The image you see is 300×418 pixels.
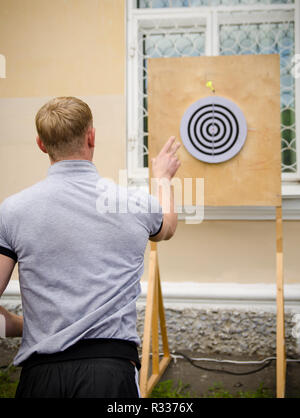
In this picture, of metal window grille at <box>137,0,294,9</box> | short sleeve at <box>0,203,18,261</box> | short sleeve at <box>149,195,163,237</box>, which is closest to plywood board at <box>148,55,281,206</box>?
metal window grille at <box>137,0,294,9</box>

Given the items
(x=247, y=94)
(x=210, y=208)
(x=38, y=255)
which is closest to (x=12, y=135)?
(x=210, y=208)

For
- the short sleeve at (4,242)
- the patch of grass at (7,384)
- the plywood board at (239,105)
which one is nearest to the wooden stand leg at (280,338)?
the plywood board at (239,105)

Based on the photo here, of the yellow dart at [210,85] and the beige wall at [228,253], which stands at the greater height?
the yellow dart at [210,85]

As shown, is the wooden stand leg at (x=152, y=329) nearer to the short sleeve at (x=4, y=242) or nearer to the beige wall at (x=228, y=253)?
the beige wall at (x=228, y=253)

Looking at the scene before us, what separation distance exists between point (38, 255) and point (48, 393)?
0.36 meters

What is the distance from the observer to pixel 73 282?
49.7 inches

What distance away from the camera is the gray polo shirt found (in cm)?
126

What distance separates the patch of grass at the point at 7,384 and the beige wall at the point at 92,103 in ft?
4.04

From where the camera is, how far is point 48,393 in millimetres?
1221

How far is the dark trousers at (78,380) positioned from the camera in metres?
1.22

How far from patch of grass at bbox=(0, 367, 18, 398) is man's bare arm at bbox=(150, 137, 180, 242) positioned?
181 centimetres

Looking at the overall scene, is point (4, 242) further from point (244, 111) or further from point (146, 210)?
point (244, 111)

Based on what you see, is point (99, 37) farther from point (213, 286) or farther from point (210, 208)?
point (213, 286)

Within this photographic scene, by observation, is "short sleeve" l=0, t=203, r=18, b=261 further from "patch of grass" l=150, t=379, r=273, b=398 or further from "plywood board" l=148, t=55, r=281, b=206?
"patch of grass" l=150, t=379, r=273, b=398
